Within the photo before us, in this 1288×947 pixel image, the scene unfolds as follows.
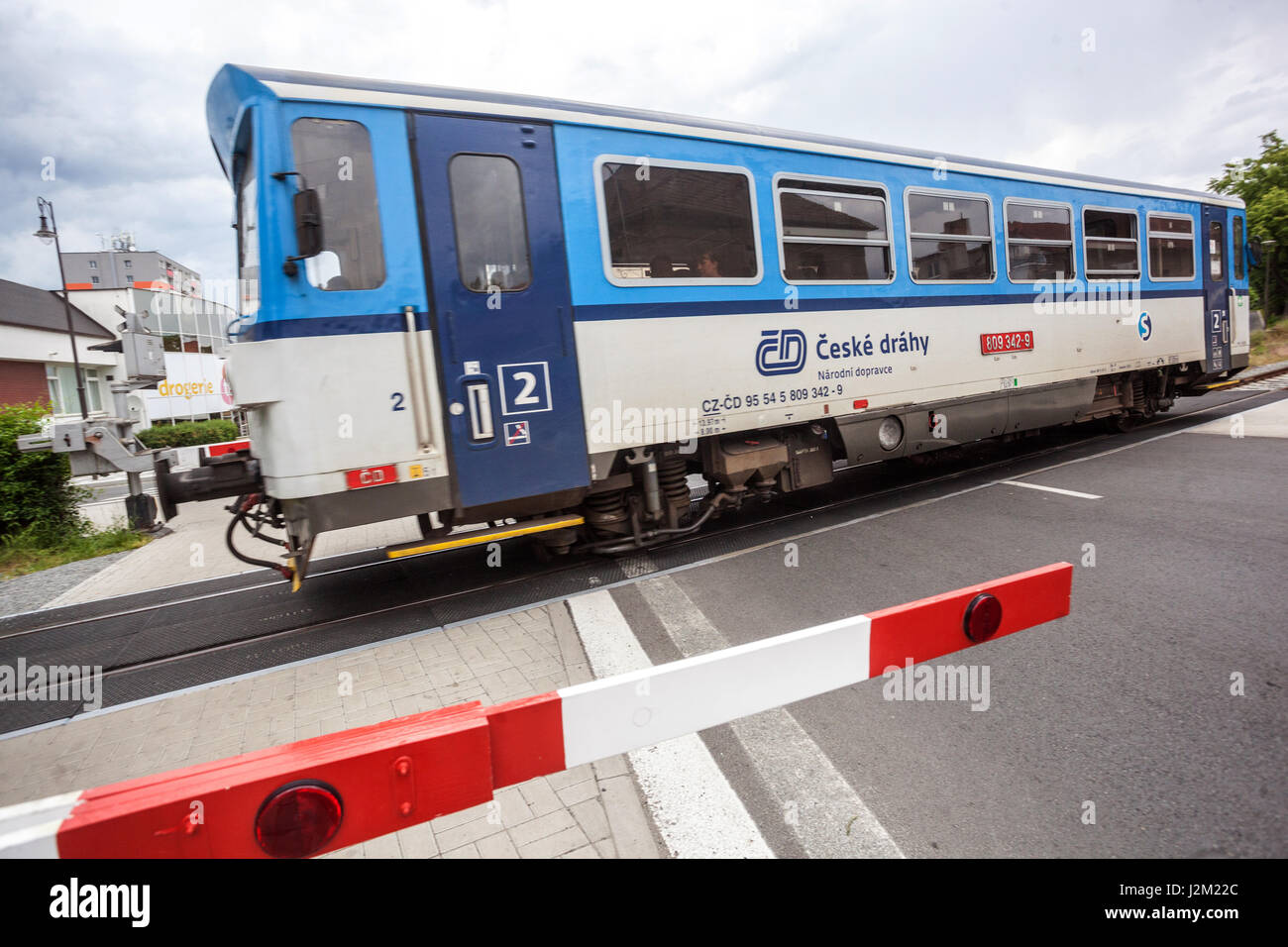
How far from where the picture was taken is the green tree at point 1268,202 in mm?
25250

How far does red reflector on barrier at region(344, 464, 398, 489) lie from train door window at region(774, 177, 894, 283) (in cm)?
383

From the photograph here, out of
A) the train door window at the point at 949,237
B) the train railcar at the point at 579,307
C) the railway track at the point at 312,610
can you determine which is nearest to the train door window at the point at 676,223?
the train railcar at the point at 579,307

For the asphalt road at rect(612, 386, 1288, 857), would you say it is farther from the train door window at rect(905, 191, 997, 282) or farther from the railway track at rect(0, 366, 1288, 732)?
the train door window at rect(905, 191, 997, 282)

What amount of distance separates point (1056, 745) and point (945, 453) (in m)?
6.91

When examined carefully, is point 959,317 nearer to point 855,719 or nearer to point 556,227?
point 556,227

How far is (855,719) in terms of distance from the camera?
3189 millimetres

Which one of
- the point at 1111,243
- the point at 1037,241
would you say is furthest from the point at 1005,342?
the point at 1111,243

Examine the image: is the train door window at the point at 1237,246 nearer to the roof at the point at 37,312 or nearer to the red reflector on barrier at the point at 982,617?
the red reflector on barrier at the point at 982,617

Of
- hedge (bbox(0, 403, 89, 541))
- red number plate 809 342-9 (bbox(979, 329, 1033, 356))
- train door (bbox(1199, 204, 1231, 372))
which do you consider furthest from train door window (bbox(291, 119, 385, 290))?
train door (bbox(1199, 204, 1231, 372))

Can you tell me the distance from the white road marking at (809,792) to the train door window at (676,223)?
3515mm

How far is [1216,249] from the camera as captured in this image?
10.5 metres

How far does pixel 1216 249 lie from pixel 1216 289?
64cm

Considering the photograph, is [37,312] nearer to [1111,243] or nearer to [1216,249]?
[1111,243]

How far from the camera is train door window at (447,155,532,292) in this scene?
465cm
